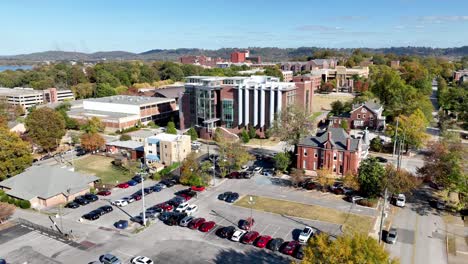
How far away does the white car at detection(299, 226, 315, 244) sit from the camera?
37.4 metres

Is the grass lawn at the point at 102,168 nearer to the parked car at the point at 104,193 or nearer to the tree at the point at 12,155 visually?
the parked car at the point at 104,193

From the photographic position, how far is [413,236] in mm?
38906

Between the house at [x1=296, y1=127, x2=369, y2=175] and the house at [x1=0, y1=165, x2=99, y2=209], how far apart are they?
33.8 meters

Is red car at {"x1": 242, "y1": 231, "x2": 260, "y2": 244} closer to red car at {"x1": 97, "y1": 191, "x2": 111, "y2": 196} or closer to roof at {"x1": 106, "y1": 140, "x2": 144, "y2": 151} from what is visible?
red car at {"x1": 97, "y1": 191, "x2": 111, "y2": 196}

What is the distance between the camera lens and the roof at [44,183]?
49.8 meters

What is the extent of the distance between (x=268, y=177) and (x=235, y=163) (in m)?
6.00

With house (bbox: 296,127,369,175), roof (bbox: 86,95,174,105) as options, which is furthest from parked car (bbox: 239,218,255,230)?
roof (bbox: 86,95,174,105)

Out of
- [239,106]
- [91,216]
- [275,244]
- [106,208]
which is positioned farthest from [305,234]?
[239,106]

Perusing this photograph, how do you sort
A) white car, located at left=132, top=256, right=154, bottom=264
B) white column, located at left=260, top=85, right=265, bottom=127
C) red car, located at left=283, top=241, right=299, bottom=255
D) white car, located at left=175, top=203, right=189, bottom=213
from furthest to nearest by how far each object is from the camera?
white column, located at left=260, top=85, right=265, bottom=127 < white car, located at left=175, top=203, right=189, bottom=213 < red car, located at left=283, top=241, right=299, bottom=255 < white car, located at left=132, top=256, right=154, bottom=264

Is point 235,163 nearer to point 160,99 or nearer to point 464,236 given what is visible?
point 464,236

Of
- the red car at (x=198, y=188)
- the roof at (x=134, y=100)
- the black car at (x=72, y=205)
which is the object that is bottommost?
the black car at (x=72, y=205)

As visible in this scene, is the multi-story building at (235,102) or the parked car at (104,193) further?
the multi-story building at (235,102)

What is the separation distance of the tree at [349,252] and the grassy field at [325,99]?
96.0 metres

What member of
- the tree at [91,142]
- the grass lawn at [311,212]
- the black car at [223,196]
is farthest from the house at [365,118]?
the tree at [91,142]
